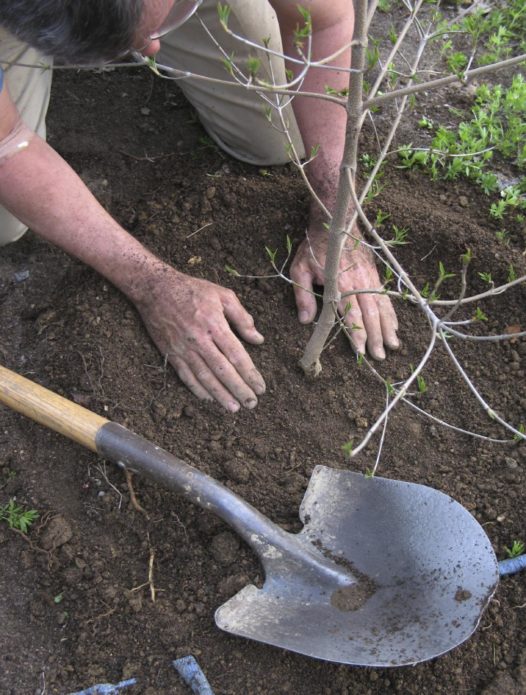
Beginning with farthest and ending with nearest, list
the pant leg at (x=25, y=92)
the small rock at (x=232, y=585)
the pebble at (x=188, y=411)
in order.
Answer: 1. the pant leg at (x=25, y=92)
2. the pebble at (x=188, y=411)
3. the small rock at (x=232, y=585)

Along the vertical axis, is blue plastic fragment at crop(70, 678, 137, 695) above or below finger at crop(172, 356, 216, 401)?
below

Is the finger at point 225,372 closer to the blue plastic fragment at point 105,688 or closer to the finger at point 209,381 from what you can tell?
the finger at point 209,381

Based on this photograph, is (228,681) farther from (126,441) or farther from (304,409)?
(304,409)

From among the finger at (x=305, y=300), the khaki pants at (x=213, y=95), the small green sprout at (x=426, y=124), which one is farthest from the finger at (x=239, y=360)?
the small green sprout at (x=426, y=124)

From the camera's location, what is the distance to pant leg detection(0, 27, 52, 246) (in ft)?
7.82

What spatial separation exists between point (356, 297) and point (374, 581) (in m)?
0.83

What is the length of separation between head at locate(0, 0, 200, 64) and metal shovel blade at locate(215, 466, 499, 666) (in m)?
1.15

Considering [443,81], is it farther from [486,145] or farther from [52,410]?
[486,145]

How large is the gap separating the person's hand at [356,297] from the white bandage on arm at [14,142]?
2.89ft

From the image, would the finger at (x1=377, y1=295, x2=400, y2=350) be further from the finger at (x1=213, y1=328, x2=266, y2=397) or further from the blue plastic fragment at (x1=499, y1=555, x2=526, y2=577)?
the blue plastic fragment at (x1=499, y1=555, x2=526, y2=577)

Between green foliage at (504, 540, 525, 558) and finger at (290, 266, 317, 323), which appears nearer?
green foliage at (504, 540, 525, 558)

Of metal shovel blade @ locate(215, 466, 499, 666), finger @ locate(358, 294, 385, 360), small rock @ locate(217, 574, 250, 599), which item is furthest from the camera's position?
finger @ locate(358, 294, 385, 360)

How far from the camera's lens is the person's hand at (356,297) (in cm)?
218

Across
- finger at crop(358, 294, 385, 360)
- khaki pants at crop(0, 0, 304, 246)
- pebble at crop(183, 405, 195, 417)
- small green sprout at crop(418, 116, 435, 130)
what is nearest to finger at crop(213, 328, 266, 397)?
pebble at crop(183, 405, 195, 417)
